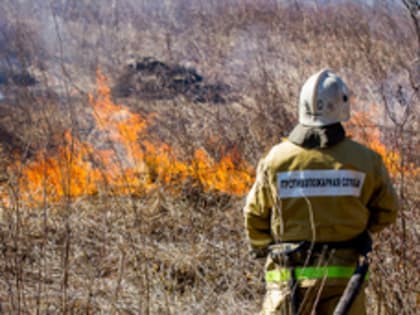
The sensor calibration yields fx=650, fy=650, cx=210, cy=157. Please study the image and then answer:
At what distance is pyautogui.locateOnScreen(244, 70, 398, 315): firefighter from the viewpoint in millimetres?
2797

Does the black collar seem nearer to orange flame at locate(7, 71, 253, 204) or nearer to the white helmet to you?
the white helmet

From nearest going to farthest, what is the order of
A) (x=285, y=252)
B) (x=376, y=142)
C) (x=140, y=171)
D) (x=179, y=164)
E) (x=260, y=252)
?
(x=285, y=252) → (x=260, y=252) → (x=376, y=142) → (x=140, y=171) → (x=179, y=164)

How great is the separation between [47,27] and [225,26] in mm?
3287

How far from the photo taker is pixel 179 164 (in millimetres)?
6539

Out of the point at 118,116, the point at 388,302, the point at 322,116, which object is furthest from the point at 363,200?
the point at 118,116

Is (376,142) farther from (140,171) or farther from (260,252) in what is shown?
(260,252)

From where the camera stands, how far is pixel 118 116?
784 cm

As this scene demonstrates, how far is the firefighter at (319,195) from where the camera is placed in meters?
2.80

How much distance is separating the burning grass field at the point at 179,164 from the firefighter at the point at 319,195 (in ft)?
2.26

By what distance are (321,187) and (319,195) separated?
4cm

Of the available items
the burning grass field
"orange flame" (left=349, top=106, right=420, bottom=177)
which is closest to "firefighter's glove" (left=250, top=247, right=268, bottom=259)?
the burning grass field

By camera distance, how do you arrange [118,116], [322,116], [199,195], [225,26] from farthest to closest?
[225,26]
[118,116]
[199,195]
[322,116]

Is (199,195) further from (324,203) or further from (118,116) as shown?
(324,203)

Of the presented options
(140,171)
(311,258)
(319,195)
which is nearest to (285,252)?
(311,258)
